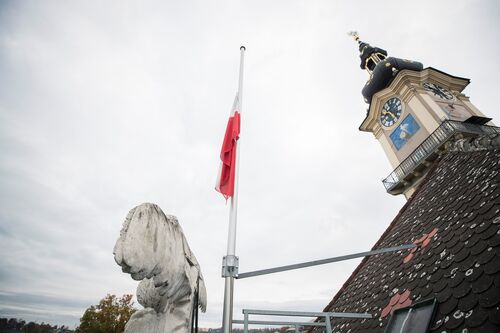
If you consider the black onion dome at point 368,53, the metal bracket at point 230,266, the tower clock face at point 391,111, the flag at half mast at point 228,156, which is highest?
the black onion dome at point 368,53

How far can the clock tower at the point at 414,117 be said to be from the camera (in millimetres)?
13781

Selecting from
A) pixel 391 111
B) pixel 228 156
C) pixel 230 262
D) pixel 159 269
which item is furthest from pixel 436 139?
pixel 159 269

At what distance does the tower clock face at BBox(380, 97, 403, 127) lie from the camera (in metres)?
17.7

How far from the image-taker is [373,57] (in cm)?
2562

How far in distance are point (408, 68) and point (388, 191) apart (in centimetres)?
1031

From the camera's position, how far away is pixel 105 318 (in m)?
25.2

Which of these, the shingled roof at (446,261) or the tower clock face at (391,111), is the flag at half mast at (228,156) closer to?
the shingled roof at (446,261)

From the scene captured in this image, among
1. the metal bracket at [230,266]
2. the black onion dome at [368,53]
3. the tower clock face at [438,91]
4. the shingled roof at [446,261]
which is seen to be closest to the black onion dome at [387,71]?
the tower clock face at [438,91]

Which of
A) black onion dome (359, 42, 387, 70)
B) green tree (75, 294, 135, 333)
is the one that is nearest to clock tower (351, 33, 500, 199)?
black onion dome (359, 42, 387, 70)

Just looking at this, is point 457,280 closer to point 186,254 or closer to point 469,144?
point 186,254

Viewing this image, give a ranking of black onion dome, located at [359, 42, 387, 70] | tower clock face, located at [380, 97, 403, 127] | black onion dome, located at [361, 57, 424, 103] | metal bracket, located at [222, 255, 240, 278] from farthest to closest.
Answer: black onion dome, located at [359, 42, 387, 70] < black onion dome, located at [361, 57, 424, 103] < tower clock face, located at [380, 97, 403, 127] < metal bracket, located at [222, 255, 240, 278]

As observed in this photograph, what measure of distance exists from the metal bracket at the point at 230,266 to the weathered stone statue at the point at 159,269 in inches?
18.9

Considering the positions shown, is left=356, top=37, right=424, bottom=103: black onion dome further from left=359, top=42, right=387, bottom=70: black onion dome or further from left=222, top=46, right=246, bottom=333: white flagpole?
left=222, top=46, right=246, bottom=333: white flagpole

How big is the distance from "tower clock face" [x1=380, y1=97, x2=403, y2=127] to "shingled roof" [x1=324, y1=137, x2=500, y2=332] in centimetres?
1006
